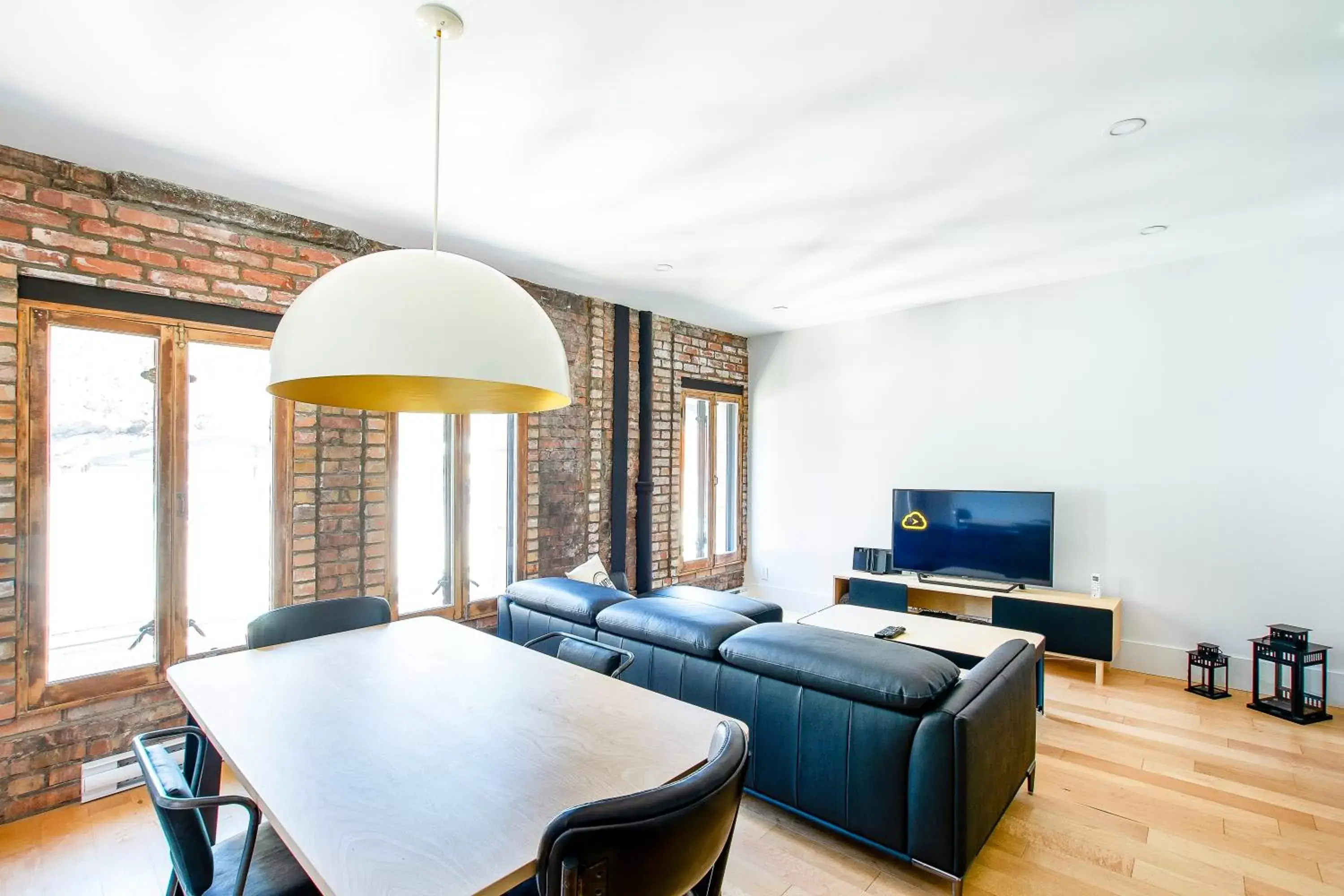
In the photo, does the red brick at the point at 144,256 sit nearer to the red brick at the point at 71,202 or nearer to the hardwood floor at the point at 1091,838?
the red brick at the point at 71,202

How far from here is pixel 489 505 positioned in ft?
13.2

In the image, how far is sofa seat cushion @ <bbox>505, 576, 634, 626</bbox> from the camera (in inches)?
116

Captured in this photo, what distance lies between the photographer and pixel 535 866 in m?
1.01

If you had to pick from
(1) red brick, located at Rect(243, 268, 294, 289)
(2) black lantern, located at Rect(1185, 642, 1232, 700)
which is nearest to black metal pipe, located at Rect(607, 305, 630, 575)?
(1) red brick, located at Rect(243, 268, 294, 289)

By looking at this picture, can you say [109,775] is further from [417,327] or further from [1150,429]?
[1150,429]

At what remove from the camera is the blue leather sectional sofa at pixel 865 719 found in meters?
1.86

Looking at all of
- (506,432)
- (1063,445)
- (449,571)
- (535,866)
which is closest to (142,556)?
(449,571)

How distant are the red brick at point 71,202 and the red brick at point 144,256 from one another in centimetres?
14

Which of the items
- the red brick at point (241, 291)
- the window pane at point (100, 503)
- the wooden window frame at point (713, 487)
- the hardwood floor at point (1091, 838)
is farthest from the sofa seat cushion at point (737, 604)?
the red brick at point (241, 291)

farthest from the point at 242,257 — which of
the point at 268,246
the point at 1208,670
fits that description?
the point at 1208,670

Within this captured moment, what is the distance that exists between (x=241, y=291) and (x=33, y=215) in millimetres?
708

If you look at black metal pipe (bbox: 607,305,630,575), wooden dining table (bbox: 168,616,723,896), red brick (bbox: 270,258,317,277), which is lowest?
wooden dining table (bbox: 168,616,723,896)

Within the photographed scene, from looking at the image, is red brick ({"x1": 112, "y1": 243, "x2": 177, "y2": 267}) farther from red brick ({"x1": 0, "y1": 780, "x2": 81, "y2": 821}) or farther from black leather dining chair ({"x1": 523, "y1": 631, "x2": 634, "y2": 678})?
black leather dining chair ({"x1": 523, "y1": 631, "x2": 634, "y2": 678})

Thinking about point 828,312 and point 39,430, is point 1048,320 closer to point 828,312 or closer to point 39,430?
point 828,312
